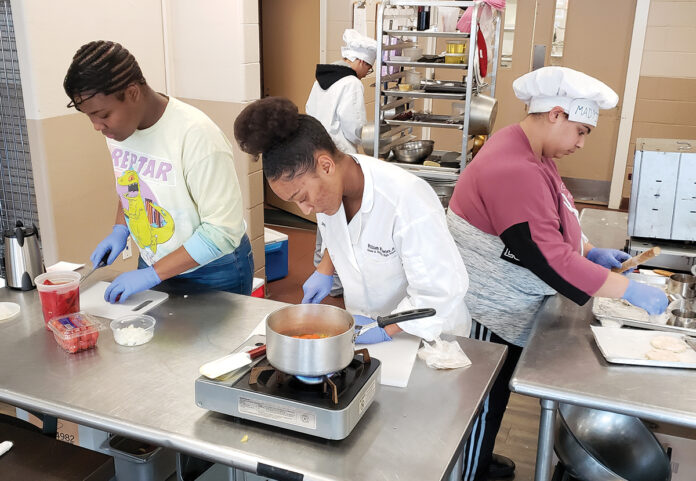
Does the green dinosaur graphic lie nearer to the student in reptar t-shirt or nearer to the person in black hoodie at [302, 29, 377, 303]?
the student in reptar t-shirt

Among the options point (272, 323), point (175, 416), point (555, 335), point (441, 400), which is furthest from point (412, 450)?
point (555, 335)

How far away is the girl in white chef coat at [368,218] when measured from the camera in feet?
4.94

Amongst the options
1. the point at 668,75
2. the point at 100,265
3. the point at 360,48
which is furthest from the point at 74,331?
the point at 668,75

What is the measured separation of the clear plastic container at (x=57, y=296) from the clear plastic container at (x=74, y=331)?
0.18 ft

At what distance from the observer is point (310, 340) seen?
1244 mm

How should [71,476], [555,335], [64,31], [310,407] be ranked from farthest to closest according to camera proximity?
[64,31], [555,335], [71,476], [310,407]

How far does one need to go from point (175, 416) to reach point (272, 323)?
0.30 meters

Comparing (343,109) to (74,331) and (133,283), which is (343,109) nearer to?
(133,283)

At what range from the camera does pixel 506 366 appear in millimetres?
2322

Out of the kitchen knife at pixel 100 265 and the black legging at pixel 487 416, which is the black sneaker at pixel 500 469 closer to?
the black legging at pixel 487 416

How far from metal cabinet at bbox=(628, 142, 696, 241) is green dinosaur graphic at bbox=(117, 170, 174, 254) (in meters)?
1.81

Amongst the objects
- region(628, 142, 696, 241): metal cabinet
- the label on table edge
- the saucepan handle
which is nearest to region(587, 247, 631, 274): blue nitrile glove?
region(628, 142, 696, 241): metal cabinet

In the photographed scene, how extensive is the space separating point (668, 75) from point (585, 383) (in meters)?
5.29

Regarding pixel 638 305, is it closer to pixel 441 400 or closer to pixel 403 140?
pixel 441 400
